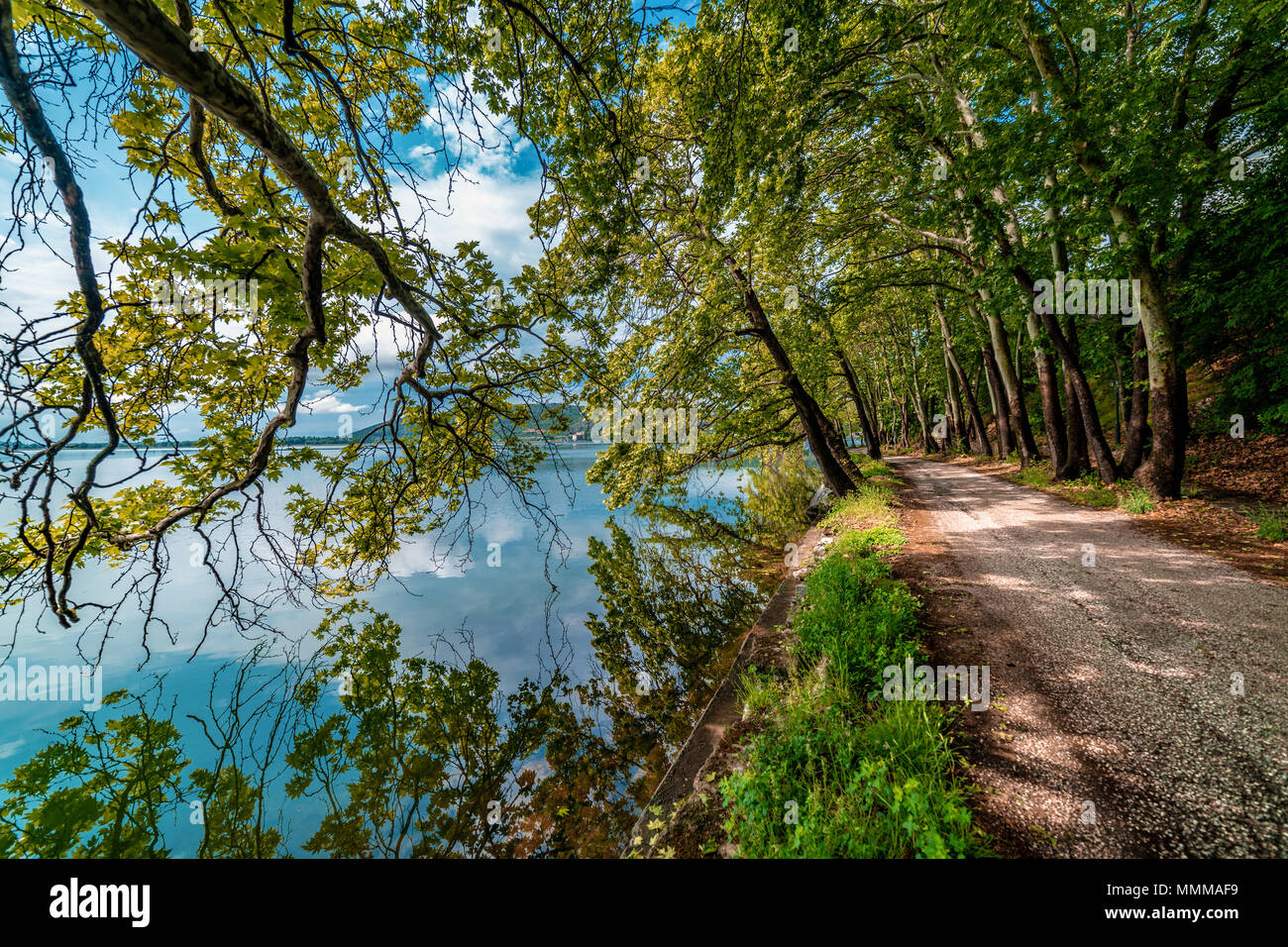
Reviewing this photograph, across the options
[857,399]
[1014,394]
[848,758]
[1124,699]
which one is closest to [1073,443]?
[1014,394]

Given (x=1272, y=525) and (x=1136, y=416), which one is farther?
(x=1136, y=416)

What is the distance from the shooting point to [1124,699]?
3207 mm

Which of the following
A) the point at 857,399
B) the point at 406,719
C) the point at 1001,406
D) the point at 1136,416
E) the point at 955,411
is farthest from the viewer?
the point at 955,411

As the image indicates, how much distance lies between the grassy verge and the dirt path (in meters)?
0.36

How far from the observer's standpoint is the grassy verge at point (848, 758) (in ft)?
7.53

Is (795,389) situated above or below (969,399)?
below

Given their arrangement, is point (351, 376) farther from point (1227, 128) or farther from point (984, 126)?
point (1227, 128)

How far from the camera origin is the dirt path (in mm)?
2289

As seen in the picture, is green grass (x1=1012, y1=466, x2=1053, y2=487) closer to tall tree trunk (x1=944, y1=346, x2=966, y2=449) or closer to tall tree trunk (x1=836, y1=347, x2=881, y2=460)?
tall tree trunk (x1=836, y1=347, x2=881, y2=460)

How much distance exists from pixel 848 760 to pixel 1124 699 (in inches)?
95.1

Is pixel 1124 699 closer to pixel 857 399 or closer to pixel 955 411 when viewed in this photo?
pixel 857 399

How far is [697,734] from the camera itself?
4.38 m

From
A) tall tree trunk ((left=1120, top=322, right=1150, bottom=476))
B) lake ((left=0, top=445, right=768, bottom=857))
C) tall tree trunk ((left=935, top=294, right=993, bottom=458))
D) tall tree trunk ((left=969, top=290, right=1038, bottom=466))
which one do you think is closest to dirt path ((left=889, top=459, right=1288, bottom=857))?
lake ((left=0, top=445, right=768, bottom=857))
